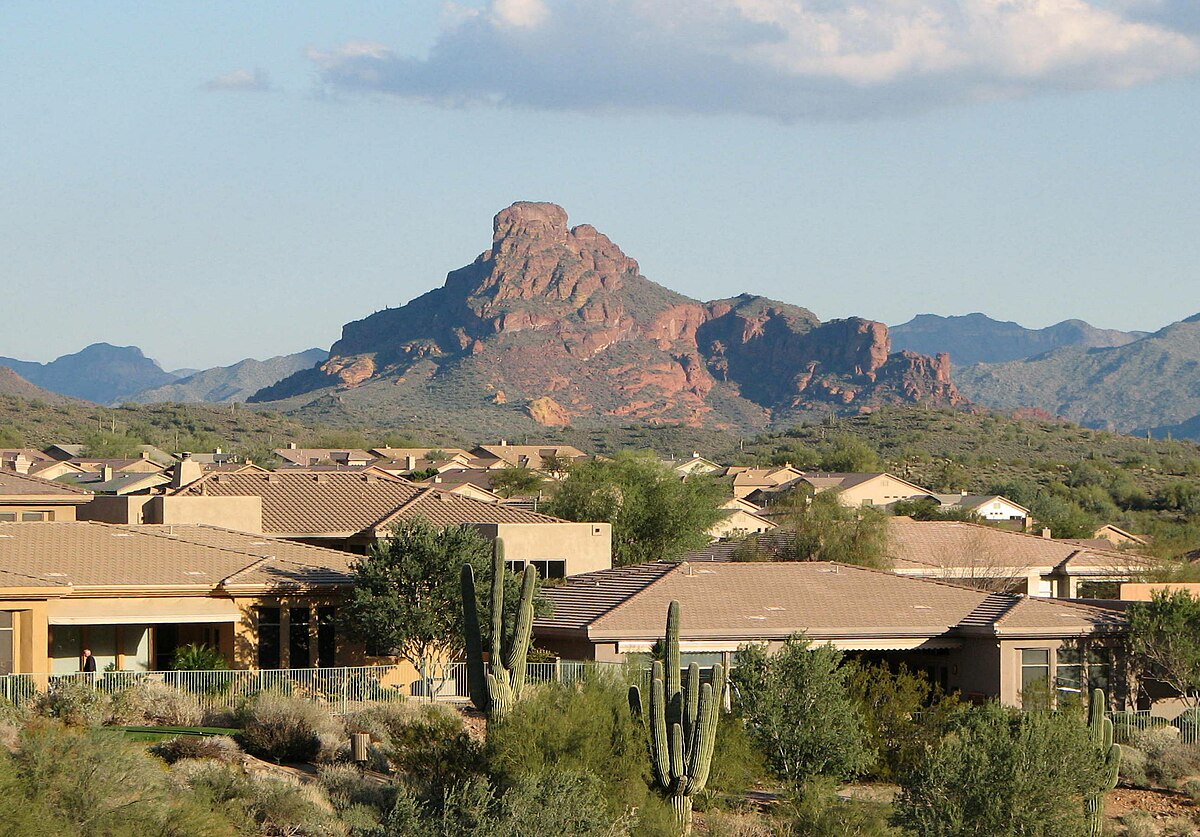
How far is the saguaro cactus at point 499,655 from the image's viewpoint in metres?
24.7

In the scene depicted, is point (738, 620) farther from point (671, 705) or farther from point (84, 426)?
point (84, 426)

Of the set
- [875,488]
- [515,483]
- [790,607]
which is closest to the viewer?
[790,607]

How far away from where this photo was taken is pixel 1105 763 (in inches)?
1037

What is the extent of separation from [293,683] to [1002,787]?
12.9 metres

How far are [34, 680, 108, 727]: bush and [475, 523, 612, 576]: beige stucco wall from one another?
12942 millimetres

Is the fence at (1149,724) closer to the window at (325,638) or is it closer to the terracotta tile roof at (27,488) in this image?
the window at (325,638)

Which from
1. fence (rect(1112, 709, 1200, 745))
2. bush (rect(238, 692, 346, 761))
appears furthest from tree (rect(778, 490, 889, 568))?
bush (rect(238, 692, 346, 761))

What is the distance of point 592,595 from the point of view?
37.9 m

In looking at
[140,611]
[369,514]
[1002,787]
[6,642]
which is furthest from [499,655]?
[369,514]

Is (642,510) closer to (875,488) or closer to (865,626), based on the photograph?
(865,626)

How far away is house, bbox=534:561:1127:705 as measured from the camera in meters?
35.2

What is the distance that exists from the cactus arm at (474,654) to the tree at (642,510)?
83.2 feet

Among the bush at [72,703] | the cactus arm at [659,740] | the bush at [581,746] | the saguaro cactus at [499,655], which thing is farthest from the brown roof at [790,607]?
the cactus arm at [659,740]

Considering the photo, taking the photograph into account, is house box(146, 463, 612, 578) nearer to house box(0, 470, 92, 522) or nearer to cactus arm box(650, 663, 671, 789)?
house box(0, 470, 92, 522)
